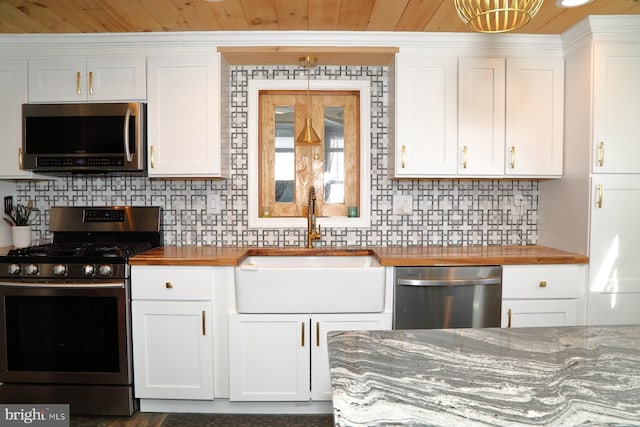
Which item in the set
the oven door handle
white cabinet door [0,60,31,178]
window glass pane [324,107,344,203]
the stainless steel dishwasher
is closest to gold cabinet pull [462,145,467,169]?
the stainless steel dishwasher

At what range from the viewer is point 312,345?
7.67ft

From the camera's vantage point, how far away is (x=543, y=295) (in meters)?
2.38

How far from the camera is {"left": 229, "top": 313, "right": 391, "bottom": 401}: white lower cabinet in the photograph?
2326mm

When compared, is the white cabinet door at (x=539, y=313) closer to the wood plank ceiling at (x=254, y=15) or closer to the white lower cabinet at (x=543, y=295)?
the white lower cabinet at (x=543, y=295)

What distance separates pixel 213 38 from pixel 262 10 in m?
0.46

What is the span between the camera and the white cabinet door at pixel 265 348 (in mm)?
2326

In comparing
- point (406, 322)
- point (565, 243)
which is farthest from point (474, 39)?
point (406, 322)

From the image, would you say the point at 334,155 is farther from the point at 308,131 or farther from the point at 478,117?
the point at 478,117

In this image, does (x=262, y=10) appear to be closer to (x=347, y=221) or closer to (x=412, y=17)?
(x=412, y=17)

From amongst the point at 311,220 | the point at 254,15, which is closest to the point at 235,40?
the point at 254,15

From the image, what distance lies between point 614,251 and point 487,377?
2.03 meters

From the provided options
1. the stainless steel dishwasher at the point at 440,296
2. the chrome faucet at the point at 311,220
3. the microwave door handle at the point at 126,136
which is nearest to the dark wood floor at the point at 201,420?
the stainless steel dishwasher at the point at 440,296

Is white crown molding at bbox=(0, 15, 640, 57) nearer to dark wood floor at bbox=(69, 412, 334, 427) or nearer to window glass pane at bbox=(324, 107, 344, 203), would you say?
window glass pane at bbox=(324, 107, 344, 203)

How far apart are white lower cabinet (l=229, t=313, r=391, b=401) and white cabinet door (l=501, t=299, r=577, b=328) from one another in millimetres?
701
